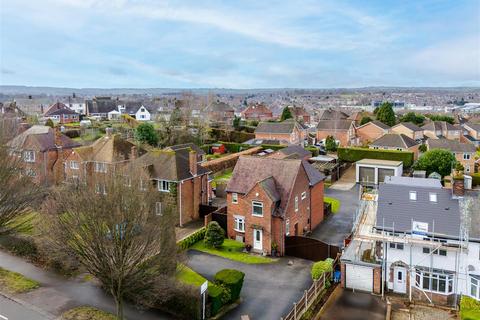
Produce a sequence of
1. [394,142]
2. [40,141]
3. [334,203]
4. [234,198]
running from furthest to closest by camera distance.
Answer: [394,142] → [40,141] → [334,203] → [234,198]

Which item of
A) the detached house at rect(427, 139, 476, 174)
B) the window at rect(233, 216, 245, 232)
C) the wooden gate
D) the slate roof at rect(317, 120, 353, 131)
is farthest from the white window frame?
the slate roof at rect(317, 120, 353, 131)

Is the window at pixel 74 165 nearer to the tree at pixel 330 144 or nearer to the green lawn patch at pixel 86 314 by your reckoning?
the green lawn patch at pixel 86 314

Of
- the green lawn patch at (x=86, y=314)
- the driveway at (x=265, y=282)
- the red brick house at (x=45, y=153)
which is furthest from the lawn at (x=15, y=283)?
the red brick house at (x=45, y=153)

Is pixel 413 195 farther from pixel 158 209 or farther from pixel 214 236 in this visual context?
pixel 158 209

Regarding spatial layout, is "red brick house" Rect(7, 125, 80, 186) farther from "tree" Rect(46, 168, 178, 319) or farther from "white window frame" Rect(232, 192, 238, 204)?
"tree" Rect(46, 168, 178, 319)

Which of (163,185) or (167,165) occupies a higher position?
(167,165)

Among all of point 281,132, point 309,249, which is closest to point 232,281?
point 309,249

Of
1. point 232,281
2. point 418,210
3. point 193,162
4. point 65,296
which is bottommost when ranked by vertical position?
point 65,296
